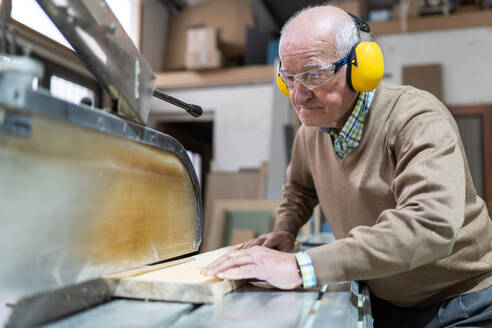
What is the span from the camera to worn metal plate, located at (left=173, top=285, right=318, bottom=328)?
0.84 metres

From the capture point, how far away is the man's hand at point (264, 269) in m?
1.05

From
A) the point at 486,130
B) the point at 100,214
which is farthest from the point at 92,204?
the point at 486,130

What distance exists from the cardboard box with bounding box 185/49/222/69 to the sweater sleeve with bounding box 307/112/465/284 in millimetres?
4465

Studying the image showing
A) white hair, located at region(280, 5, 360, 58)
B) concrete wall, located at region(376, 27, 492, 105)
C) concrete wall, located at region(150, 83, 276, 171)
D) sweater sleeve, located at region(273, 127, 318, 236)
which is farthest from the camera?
concrete wall, located at region(150, 83, 276, 171)

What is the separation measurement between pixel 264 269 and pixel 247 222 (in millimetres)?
3569

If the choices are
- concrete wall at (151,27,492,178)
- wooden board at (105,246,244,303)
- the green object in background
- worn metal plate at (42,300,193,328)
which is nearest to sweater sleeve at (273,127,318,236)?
wooden board at (105,246,244,303)

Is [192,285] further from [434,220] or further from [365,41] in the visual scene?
[365,41]

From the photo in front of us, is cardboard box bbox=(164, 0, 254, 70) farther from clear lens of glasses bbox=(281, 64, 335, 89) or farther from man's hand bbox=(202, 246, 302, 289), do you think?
man's hand bbox=(202, 246, 302, 289)

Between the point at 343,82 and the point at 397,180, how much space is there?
0.40 metres

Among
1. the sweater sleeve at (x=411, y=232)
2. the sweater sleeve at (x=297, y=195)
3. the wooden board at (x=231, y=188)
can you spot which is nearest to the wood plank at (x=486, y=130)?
the wooden board at (x=231, y=188)

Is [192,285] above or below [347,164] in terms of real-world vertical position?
below

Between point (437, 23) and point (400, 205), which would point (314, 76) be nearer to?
point (400, 205)

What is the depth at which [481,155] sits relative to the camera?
14.6ft

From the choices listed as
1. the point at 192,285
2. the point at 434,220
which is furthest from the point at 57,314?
the point at 434,220
